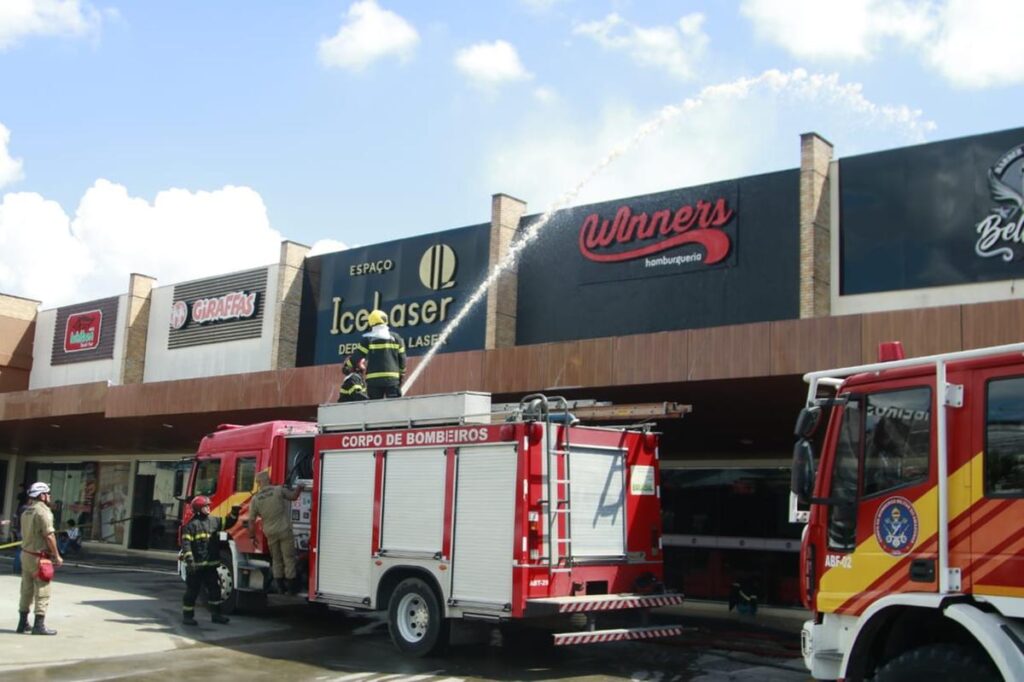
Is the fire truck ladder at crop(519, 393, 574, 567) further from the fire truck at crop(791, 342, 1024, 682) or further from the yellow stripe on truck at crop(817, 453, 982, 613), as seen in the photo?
the yellow stripe on truck at crop(817, 453, 982, 613)

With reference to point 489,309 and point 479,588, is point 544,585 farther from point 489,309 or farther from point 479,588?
point 489,309

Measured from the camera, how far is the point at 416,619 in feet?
35.0

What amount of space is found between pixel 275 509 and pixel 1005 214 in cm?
1330

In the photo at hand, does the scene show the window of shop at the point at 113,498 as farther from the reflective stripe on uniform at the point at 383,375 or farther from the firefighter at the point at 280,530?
the reflective stripe on uniform at the point at 383,375

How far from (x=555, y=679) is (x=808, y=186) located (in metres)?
12.8

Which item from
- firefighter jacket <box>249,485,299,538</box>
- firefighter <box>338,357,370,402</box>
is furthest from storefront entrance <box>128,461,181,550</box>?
firefighter <box>338,357,370,402</box>

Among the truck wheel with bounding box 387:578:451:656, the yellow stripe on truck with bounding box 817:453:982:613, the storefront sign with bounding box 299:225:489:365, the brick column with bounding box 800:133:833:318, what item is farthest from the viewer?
the storefront sign with bounding box 299:225:489:365

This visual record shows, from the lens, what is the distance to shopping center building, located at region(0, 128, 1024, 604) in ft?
43.4

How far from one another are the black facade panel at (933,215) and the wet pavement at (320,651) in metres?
7.35

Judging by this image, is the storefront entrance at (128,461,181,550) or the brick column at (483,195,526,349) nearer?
the brick column at (483,195,526,349)

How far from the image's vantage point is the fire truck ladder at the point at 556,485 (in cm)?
982

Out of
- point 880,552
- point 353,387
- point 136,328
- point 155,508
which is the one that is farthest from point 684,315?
point 136,328

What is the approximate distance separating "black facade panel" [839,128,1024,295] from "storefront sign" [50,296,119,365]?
25065mm

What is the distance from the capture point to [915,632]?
19.7 ft
